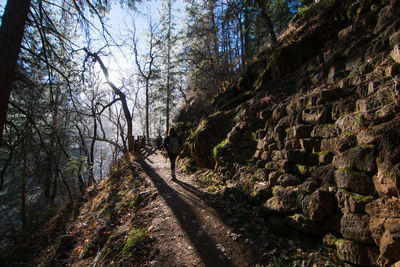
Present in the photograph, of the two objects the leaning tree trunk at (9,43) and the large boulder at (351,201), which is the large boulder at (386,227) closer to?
the large boulder at (351,201)

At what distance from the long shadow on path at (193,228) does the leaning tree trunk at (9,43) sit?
3655 millimetres

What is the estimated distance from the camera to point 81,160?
10.9m

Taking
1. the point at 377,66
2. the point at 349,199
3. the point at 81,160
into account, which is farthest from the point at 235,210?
the point at 81,160

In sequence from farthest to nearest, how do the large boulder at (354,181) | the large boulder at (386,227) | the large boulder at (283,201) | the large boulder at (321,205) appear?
the large boulder at (283,201) → the large boulder at (321,205) → the large boulder at (354,181) → the large boulder at (386,227)

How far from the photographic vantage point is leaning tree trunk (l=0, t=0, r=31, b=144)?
3021 millimetres

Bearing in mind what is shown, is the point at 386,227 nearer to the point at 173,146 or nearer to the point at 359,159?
the point at 359,159

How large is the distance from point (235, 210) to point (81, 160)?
1065 cm

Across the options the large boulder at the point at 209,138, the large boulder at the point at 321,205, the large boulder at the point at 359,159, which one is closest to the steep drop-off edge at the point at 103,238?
the large boulder at the point at 209,138

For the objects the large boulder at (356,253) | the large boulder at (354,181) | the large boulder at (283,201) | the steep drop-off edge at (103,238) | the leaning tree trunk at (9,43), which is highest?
the leaning tree trunk at (9,43)

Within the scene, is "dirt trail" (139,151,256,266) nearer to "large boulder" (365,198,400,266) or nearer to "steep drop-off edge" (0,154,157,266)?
"steep drop-off edge" (0,154,157,266)

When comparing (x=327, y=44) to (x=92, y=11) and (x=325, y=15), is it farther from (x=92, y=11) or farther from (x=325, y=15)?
(x=92, y=11)

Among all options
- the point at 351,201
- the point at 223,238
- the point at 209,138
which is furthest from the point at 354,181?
→ the point at 209,138

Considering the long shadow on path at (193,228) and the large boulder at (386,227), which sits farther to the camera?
the long shadow on path at (193,228)

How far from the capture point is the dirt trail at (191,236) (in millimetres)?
2687
